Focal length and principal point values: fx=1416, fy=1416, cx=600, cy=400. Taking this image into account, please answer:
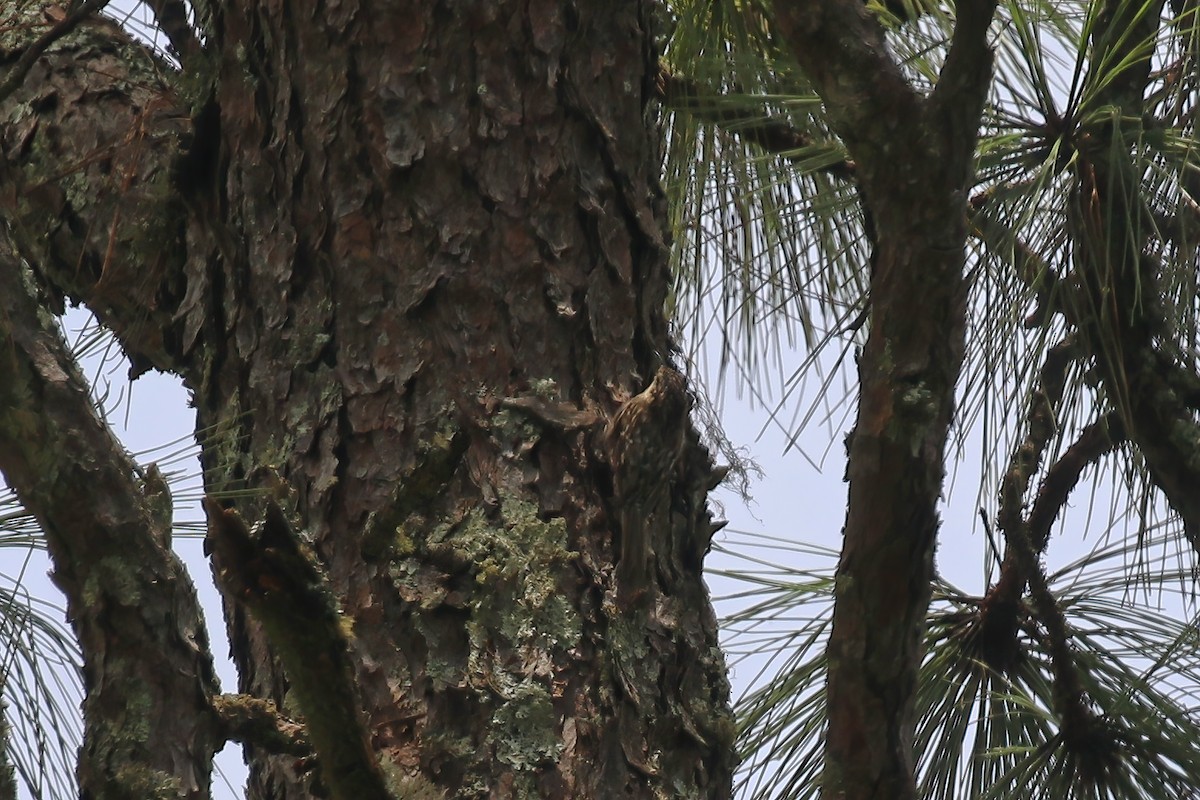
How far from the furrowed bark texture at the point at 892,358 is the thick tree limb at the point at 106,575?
0.44 meters

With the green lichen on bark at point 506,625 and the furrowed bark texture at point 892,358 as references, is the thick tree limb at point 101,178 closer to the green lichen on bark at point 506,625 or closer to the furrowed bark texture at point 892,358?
the green lichen on bark at point 506,625

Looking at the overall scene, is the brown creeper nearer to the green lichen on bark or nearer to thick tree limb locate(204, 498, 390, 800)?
the green lichen on bark

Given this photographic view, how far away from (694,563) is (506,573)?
185mm

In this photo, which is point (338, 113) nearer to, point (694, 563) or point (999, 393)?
point (694, 563)

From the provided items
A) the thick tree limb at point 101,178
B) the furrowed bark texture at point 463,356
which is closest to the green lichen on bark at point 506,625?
the furrowed bark texture at point 463,356

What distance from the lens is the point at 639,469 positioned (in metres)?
1.14

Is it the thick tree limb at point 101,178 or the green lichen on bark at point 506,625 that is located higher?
the thick tree limb at point 101,178

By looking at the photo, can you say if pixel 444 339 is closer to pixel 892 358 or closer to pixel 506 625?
pixel 506 625

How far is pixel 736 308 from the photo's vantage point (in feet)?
7.73

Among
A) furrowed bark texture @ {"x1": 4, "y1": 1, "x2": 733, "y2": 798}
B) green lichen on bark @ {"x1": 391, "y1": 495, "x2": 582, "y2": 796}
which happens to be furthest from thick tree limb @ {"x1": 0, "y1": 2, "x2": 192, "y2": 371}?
green lichen on bark @ {"x1": 391, "y1": 495, "x2": 582, "y2": 796}

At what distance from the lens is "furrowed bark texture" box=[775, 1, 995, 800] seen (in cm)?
94

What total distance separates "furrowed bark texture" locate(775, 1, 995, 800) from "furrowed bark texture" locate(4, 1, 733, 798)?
0.64 ft

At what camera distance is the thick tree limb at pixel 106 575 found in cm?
87

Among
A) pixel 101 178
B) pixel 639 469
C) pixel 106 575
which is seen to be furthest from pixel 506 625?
pixel 101 178
